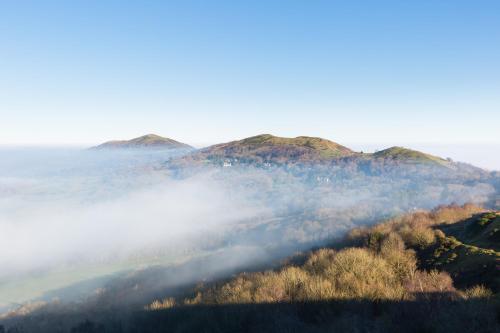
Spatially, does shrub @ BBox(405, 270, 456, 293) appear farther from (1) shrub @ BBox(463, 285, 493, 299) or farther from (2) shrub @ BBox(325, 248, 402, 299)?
(1) shrub @ BBox(463, 285, 493, 299)

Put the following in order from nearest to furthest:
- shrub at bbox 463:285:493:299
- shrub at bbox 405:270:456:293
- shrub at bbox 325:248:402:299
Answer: shrub at bbox 463:285:493:299
shrub at bbox 405:270:456:293
shrub at bbox 325:248:402:299

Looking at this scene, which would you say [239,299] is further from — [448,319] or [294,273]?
[448,319]

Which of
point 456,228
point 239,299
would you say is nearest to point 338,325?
point 239,299

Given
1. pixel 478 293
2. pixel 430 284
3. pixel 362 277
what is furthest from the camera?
pixel 362 277

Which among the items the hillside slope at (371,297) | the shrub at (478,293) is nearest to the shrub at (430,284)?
the hillside slope at (371,297)

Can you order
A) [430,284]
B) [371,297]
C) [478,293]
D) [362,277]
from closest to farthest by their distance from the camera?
1. [478,293]
2. [430,284]
3. [371,297]
4. [362,277]

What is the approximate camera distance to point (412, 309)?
18.8 metres

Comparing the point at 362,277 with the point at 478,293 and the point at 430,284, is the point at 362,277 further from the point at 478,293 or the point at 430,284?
the point at 478,293

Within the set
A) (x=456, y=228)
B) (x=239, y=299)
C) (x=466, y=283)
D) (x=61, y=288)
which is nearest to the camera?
(x=466, y=283)

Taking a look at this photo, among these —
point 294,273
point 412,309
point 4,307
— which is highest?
point 412,309

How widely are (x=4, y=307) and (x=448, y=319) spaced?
213 metres

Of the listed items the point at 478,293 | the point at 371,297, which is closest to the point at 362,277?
the point at 371,297

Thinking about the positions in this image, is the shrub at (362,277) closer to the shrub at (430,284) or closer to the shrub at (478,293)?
the shrub at (430,284)

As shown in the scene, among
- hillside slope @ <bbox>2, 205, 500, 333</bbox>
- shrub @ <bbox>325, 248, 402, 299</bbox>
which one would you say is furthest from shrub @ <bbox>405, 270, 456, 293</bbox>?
shrub @ <bbox>325, 248, 402, 299</bbox>
